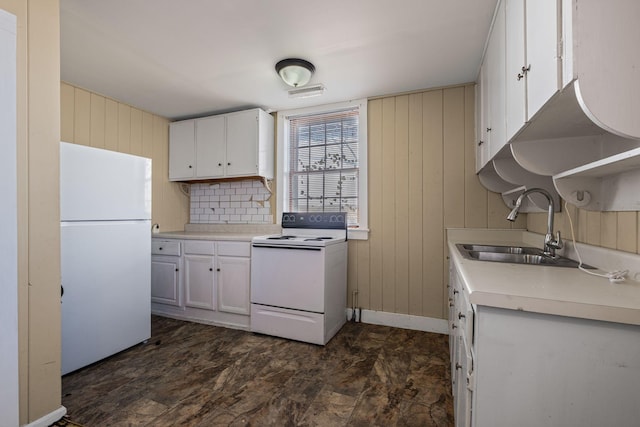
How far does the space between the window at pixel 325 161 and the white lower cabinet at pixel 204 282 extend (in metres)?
0.84

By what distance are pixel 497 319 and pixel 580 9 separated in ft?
3.02

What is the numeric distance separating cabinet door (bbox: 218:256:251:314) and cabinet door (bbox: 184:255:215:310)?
0.11 metres

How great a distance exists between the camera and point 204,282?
3107 mm

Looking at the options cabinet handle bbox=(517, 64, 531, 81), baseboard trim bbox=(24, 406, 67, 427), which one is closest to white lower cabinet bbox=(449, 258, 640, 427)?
cabinet handle bbox=(517, 64, 531, 81)

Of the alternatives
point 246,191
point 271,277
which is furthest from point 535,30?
point 246,191

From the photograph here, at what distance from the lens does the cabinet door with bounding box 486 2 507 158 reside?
1623mm

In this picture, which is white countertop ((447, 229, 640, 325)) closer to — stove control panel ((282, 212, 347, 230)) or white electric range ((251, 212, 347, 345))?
white electric range ((251, 212, 347, 345))

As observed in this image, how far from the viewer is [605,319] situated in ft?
2.57

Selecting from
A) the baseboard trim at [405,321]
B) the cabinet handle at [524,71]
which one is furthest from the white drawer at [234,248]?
the cabinet handle at [524,71]

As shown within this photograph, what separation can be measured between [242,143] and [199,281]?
1.53 metres

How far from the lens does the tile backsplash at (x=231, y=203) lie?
144 inches

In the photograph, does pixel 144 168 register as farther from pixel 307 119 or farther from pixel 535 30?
pixel 535 30

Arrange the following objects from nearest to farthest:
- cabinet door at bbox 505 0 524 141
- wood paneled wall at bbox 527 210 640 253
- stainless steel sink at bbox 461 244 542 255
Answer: wood paneled wall at bbox 527 210 640 253
cabinet door at bbox 505 0 524 141
stainless steel sink at bbox 461 244 542 255

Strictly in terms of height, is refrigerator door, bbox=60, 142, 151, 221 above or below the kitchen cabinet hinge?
below
